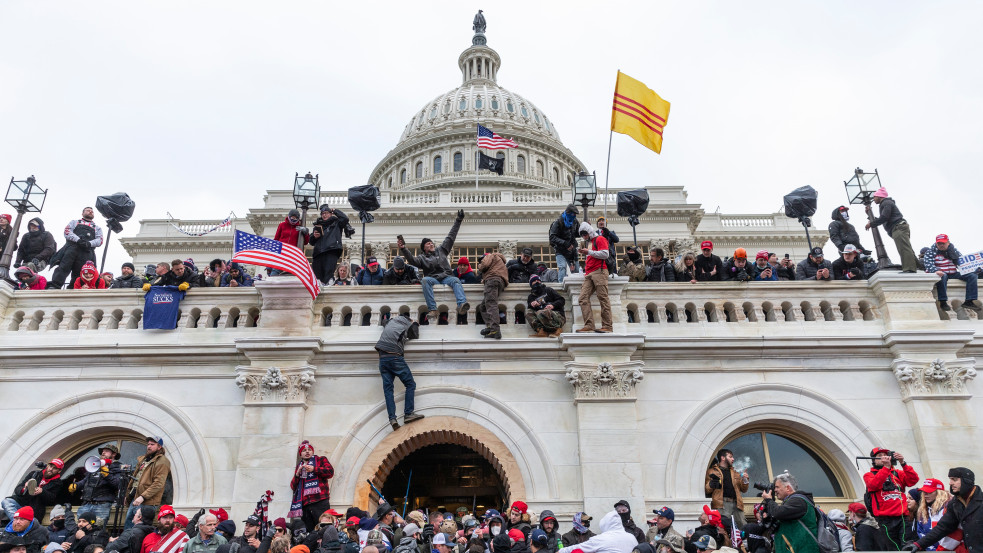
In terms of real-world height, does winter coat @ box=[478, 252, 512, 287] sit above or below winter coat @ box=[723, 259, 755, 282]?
below

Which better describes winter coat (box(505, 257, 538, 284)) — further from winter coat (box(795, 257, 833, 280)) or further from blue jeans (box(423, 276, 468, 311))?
winter coat (box(795, 257, 833, 280))

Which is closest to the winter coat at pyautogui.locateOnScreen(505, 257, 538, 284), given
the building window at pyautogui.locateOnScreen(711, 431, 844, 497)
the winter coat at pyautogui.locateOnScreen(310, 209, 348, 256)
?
the winter coat at pyautogui.locateOnScreen(310, 209, 348, 256)

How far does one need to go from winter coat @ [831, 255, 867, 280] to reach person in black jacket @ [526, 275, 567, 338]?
5863 millimetres

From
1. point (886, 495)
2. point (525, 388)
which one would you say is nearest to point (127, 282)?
point (525, 388)

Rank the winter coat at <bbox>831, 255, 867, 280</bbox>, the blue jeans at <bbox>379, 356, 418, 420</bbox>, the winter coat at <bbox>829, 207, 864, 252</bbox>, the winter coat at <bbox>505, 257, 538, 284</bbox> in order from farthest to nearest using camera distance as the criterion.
A: the winter coat at <bbox>829, 207, 864, 252</bbox>, the winter coat at <bbox>505, 257, 538, 284</bbox>, the winter coat at <bbox>831, 255, 867, 280</bbox>, the blue jeans at <bbox>379, 356, 418, 420</bbox>

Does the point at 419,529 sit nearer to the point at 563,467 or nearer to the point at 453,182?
the point at 563,467

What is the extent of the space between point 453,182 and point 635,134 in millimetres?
58647

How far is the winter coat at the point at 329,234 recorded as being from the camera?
1386 centimetres

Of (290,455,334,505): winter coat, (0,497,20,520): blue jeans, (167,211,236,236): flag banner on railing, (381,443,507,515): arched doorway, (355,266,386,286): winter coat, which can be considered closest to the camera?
(0,497,20,520): blue jeans

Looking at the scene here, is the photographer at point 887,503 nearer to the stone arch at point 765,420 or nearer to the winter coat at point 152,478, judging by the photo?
the stone arch at point 765,420

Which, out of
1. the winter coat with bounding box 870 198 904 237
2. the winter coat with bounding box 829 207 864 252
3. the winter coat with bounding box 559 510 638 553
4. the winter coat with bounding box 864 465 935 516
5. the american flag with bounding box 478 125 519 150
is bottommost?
the winter coat with bounding box 559 510 638 553

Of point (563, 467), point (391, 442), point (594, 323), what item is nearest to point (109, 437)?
point (391, 442)

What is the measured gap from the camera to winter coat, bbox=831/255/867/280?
1355 centimetres

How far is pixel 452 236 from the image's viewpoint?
46.8 feet
